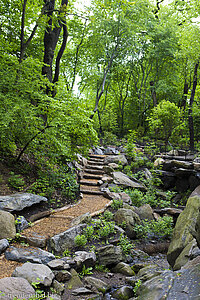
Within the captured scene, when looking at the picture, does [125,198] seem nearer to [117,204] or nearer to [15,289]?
[117,204]

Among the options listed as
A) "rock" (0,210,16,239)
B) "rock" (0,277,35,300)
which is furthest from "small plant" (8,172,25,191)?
"rock" (0,277,35,300)

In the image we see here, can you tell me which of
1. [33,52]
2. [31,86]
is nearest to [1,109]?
[31,86]

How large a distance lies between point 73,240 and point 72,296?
1380 mm

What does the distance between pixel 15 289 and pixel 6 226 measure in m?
1.57

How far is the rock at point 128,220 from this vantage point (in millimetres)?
6215

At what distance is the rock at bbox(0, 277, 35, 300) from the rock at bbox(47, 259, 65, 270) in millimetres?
733

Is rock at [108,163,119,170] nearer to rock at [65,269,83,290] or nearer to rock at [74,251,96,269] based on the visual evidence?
rock at [74,251,96,269]

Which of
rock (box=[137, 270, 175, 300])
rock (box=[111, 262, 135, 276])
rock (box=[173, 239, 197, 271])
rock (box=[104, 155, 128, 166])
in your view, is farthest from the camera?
rock (box=[104, 155, 128, 166])

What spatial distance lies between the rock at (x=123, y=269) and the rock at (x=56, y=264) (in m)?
1.30

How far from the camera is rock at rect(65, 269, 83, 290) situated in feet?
12.0

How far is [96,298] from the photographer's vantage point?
359 cm

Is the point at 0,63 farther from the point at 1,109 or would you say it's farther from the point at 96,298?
the point at 96,298

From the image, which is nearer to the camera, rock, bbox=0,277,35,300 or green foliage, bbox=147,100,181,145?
rock, bbox=0,277,35,300

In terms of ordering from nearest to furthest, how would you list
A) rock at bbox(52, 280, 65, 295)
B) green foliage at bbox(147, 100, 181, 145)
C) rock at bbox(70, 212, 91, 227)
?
rock at bbox(52, 280, 65, 295) → rock at bbox(70, 212, 91, 227) → green foliage at bbox(147, 100, 181, 145)
